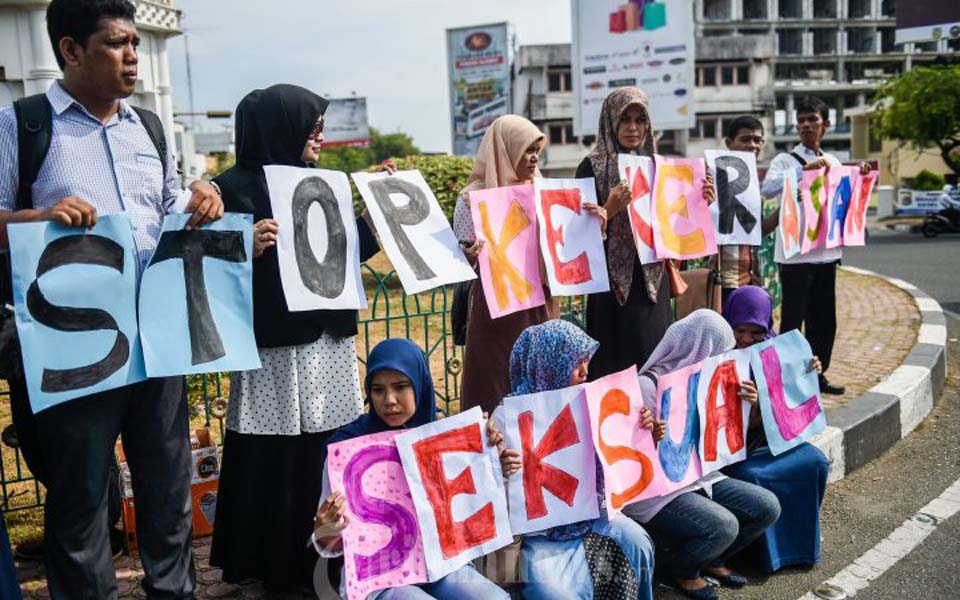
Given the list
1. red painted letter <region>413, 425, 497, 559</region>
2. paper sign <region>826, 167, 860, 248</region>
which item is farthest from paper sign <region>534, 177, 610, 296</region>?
paper sign <region>826, 167, 860, 248</region>

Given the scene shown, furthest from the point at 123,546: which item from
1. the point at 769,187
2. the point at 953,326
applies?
the point at 953,326

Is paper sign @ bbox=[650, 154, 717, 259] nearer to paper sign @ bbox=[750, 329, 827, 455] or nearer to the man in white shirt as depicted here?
paper sign @ bbox=[750, 329, 827, 455]

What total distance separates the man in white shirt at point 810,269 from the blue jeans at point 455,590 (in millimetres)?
3100

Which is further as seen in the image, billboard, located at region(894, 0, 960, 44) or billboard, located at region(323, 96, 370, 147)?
billboard, located at region(323, 96, 370, 147)

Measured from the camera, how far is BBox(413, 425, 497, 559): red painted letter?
2.61 metres

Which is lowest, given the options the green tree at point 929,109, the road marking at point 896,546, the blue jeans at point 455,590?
the road marking at point 896,546

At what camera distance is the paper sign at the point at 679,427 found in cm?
315

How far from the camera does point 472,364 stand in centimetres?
357

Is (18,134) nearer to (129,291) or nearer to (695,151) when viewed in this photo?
(129,291)

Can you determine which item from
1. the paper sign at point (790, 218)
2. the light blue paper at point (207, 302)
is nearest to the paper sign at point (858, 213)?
the paper sign at point (790, 218)

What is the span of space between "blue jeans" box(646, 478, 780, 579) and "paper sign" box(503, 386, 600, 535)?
Answer: 403mm

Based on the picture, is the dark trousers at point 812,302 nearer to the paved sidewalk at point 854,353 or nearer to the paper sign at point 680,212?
the paved sidewalk at point 854,353

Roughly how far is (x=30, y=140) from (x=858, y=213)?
4.86 m

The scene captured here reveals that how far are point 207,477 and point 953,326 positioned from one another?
739 centimetres
